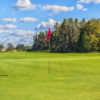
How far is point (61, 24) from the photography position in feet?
302

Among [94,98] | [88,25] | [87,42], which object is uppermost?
[88,25]

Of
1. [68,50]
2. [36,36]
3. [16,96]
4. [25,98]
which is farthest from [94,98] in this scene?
[36,36]

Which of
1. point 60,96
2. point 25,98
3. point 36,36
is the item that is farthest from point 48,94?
point 36,36

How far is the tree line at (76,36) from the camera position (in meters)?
68.1

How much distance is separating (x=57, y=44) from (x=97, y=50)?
28.3 metres

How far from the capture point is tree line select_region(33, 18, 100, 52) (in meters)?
68.1

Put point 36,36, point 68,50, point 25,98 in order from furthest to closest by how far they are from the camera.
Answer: point 36,36
point 68,50
point 25,98

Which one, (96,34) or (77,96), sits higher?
(96,34)

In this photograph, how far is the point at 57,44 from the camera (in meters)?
93.1

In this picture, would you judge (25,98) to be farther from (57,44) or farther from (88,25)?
(57,44)

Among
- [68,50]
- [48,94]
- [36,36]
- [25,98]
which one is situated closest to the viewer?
[25,98]

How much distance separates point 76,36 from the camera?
284ft

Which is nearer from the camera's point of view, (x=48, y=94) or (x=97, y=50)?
(x=48, y=94)

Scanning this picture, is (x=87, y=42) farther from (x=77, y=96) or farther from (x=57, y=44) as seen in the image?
(x=77, y=96)
